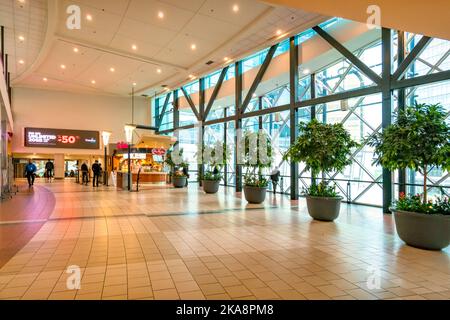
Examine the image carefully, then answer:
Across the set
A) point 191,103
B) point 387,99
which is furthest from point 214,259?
point 191,103

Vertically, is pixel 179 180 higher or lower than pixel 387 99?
lower

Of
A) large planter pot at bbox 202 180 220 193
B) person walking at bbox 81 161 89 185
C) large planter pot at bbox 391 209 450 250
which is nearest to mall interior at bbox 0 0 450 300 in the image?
large planter pot at bbox 391 209 450 250

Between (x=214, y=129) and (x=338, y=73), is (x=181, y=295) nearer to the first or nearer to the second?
(x=338, y=73)

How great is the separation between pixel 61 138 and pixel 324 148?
744 inches

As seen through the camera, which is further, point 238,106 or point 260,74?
point 238,106

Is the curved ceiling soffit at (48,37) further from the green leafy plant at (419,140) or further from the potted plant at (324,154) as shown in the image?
the green leafy plant at (419,140)

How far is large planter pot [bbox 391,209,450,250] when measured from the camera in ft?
13.3

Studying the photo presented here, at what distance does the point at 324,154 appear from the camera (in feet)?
20.2

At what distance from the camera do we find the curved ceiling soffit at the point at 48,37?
28.2 ft

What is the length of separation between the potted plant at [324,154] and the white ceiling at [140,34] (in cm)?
421

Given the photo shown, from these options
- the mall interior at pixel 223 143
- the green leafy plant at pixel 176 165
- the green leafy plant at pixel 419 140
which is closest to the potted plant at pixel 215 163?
the mall interior at pixel 223 143

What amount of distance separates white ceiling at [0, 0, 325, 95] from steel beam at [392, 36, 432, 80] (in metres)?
2.93

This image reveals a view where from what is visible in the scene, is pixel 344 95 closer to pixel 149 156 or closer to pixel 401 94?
pixel 401 94

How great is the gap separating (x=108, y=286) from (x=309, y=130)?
504cm
